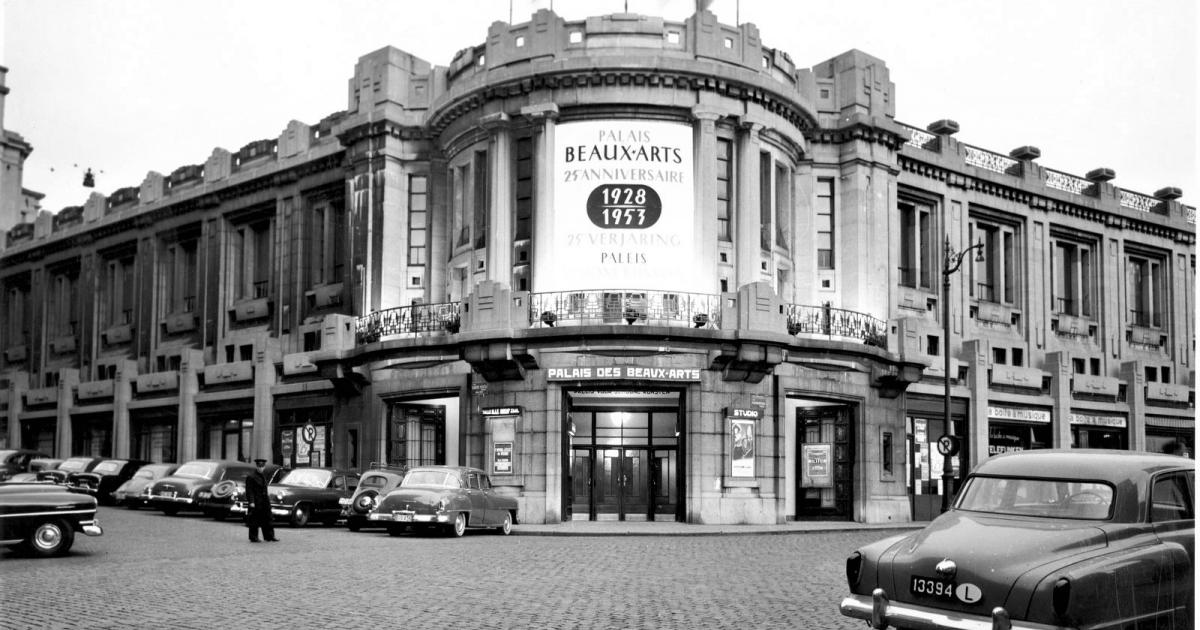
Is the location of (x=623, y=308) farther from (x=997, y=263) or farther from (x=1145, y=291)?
(x=1145, y=291)

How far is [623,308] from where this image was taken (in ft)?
102

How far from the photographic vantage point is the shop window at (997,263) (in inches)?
1636

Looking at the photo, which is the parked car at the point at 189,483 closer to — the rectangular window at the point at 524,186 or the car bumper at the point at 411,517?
the car bumper at the point at 411,517

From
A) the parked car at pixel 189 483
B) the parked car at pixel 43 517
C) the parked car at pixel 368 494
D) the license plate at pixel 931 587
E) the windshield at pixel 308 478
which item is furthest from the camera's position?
the parked car at pixel 189 483

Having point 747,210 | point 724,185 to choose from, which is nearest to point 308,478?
point 747,210

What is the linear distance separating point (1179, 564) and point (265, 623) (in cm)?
790

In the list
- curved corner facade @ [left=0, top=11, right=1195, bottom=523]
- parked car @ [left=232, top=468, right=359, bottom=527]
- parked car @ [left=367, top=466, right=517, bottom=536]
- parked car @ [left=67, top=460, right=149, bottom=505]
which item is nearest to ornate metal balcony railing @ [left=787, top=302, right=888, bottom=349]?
curved corner facade @ [left=0, top=11, right=1195, bottom=523]

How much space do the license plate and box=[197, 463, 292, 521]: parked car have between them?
21.0 metres

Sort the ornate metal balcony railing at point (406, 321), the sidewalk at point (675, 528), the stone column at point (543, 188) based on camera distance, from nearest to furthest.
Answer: the sidewalk at point (675, 528), the stone column at point (543, 188), the ornate metal balcony railing at point (406, 321)

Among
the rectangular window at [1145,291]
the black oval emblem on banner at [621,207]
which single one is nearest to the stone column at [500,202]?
the black oval emblem on banner at [621,207]

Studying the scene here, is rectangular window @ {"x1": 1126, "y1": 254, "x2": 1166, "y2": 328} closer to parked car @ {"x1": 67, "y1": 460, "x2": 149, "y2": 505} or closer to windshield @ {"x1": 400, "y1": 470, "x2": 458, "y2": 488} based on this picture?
windshield @ {"x1": 400, "y1": 470, "x2": 458, "y2": 488}

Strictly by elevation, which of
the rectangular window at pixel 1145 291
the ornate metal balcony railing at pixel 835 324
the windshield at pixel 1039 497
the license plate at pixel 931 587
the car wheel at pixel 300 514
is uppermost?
the rectangular window at pixel 1145 291

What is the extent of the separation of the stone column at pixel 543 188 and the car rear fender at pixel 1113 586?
23878mm

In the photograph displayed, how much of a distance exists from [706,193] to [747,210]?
1.37 meters
